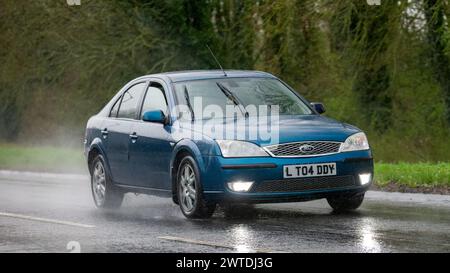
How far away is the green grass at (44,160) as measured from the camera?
25.9 metres

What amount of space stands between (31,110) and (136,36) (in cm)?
1100

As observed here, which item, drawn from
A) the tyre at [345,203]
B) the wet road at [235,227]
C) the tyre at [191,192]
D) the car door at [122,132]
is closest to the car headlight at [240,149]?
the tyre at [191,192]

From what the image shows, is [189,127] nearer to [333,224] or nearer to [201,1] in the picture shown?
[333,224]

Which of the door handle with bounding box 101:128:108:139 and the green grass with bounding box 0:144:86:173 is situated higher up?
the door handle with bounding box 101:128:108:139

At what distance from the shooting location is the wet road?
977cm

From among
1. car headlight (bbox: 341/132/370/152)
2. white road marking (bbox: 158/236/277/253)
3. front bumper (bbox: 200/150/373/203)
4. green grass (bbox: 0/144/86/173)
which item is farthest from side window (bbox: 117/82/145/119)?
green grass (bbox: 0/144/86/173)

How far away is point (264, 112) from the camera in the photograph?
12727mm

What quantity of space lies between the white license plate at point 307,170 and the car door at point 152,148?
155 centimetres

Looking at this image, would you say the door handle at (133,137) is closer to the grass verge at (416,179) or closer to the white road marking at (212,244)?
the white road marking at (212,244)

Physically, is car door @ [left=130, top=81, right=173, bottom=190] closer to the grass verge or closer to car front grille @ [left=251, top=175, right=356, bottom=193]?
car front grille @ [left=251, top=175, right=356, bottom=193]

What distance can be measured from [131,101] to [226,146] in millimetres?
2799

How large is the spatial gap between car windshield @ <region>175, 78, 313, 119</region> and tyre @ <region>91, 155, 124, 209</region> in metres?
1.81
